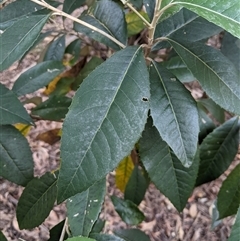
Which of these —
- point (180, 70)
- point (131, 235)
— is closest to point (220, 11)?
point (180, 70)

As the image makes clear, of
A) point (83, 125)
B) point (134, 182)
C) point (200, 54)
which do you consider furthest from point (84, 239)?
point (134, 182)

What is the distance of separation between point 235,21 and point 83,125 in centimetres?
27

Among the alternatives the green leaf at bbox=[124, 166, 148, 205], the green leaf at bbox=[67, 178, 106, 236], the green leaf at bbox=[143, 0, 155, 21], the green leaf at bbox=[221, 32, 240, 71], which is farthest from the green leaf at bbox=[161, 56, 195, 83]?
the green leaf at bbox=[124, 166, 148, 205]

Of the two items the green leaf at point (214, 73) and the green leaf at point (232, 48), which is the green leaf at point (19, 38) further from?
the green leaf at point (232, 48)

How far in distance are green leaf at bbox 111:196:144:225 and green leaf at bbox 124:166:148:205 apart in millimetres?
164

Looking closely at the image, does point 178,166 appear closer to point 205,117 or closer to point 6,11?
point 205,117

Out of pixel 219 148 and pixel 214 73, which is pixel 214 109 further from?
pixel 214 73

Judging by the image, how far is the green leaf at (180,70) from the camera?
3.45ft

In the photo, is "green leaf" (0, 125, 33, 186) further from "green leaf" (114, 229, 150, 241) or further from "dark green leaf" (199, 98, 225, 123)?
"dark green leaf" (199, 98, 225, 123)

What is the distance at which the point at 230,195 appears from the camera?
1.07m

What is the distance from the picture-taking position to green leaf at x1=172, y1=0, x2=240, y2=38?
0.58 meters

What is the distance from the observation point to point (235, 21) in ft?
1.92

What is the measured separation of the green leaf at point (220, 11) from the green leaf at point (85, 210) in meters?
0.42

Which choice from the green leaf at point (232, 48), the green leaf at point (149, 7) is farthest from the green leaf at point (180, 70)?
the green leaf at point (149, 7)
